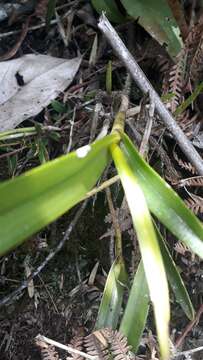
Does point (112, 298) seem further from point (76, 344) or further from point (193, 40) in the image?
point (193, 40)

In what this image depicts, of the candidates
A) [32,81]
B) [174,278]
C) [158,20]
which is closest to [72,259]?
[174,278]

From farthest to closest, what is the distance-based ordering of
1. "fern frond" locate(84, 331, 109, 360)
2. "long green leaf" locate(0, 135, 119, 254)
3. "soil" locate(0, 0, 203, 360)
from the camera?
"soil" locate(0, 0, 203, 360)
"fern frond" locate(84, 331, 109, 360)
"long green leaf" locate(0, 135, 119, 254)

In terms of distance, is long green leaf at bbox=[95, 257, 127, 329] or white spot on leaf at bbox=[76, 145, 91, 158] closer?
white spot on leaf at bbox=[76, 145, 91, 158]

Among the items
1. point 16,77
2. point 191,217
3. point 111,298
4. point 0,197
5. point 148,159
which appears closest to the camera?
point 0,197

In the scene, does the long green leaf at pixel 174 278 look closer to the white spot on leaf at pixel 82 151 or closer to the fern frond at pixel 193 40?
the white spot on leaf at pixel 82 151

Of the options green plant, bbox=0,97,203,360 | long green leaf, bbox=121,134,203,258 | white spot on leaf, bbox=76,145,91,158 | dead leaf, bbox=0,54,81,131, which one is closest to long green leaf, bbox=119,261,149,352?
green plant, bbox=0,97,203,360

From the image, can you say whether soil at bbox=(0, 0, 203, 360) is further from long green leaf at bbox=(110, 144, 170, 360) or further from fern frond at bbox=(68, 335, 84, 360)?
long green leaf at bbox=(110, 144, 170, 360)

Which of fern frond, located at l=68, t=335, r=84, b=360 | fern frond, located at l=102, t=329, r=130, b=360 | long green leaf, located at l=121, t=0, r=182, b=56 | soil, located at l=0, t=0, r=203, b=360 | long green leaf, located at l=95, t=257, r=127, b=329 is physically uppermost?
long green leaf, located at l=121, t=0, r=182, b=56

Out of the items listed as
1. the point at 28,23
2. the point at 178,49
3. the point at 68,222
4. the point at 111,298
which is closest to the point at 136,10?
the point at 178,49

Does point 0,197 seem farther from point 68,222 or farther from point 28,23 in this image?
point 28,23
